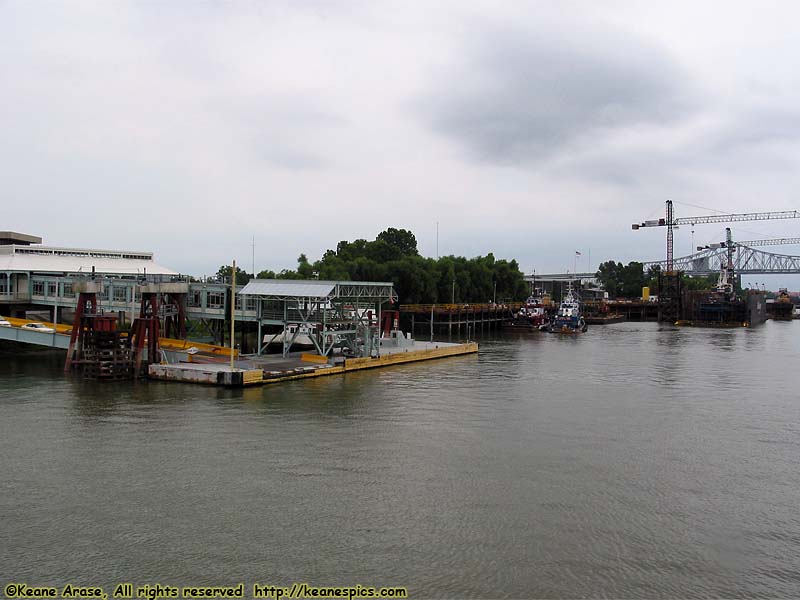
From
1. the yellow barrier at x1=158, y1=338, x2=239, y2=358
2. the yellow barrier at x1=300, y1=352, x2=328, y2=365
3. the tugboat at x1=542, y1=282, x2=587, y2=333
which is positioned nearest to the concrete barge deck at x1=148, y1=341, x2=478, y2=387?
the yellow barrier at x1=300, y1=352, x2=328, y2=365

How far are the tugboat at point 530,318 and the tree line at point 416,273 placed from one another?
27.6 ft

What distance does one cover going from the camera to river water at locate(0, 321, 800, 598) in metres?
16.2

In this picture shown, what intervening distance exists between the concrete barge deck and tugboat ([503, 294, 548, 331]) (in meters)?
53.8

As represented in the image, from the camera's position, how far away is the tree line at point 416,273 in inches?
3890

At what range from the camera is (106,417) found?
31125 millimetres

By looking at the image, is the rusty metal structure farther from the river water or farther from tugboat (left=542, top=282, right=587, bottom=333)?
tugboat (left=542, top=282, right=587, bottom=333)

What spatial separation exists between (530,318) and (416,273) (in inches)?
821

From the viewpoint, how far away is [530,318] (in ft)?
365

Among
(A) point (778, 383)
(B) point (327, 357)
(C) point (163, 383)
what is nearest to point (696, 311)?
(A) point (778, 383)

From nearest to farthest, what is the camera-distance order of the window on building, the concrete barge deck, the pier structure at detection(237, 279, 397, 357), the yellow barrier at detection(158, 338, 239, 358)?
the concrete barge deck, the yellow barrier at detection(158, 338, 239, 358), the pier structure at detection(237, 279, 397, 357), the window on building

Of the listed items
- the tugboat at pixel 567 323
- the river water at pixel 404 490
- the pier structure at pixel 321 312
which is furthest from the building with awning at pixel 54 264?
the tugboat at pixel 567 323

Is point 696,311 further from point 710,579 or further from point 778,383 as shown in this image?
point 710,579

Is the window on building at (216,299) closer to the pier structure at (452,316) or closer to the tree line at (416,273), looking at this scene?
the tree line at (416,273)

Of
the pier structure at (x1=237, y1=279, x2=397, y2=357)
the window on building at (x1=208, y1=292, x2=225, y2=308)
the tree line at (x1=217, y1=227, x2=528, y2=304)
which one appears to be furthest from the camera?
the tree line at (x1=217, y1=227, x2=528, y2=304)
